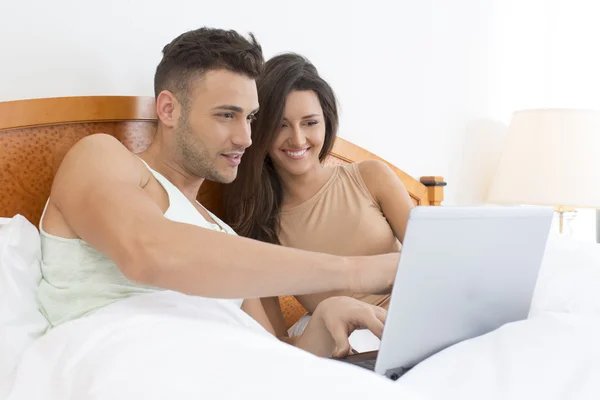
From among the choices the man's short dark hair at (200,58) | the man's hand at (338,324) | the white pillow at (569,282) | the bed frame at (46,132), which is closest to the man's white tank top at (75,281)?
the bed frame at (46,132)

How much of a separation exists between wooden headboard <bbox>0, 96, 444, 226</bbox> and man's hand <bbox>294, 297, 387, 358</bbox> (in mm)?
622

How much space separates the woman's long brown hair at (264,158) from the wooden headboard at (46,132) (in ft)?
0.87

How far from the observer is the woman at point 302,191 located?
1837mm

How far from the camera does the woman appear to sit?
184cm

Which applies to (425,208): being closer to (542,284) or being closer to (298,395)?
(298,395)

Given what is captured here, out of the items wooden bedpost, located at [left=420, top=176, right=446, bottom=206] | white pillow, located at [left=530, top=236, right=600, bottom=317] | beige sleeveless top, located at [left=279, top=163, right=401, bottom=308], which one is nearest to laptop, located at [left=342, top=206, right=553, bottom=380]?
white pillow, located at [left=530, top=236, right=600, bottom=317]

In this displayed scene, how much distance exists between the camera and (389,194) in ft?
6.33

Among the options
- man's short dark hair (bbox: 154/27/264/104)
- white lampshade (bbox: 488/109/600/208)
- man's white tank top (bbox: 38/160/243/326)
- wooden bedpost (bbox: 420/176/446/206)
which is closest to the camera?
man's white tank top (bbox: 38/160/243/326)

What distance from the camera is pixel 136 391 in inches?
33.0

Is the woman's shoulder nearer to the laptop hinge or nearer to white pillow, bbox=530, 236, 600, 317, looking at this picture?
white pillow, bbox=530, 236, 600, 317

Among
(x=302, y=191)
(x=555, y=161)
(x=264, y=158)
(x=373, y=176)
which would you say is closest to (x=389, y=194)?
(x=373, y=176)

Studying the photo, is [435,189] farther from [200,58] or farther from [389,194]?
[200,58]

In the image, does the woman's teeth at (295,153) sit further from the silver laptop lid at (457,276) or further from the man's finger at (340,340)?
the silver laptop lid at (457,276)

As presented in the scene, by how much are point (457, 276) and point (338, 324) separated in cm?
30
